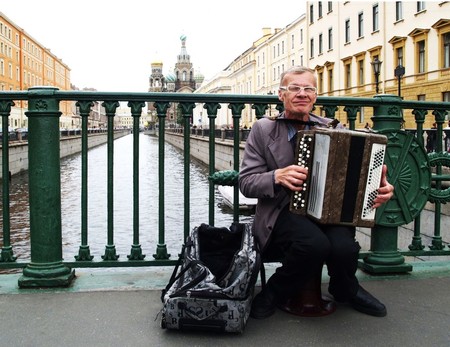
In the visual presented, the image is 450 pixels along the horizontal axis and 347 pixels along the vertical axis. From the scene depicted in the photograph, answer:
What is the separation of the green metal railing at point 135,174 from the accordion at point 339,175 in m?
0.92

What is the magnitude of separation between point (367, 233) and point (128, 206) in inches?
392

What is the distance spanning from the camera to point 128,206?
1872 cm

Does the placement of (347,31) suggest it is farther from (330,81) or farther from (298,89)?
(298,89)

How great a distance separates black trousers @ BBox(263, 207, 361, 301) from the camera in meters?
2.86

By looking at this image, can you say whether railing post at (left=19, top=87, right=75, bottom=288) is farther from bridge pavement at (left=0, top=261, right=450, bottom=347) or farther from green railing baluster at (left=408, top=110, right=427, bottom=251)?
green railing baluster at (left=408, top=110, right=427, bottom=251)

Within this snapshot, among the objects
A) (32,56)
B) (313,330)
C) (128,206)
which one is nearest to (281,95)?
(313,330)

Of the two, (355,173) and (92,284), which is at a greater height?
(355,173)

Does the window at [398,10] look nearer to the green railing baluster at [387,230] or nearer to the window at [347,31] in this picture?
the window at [347,31]

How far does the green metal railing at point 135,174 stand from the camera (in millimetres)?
3410

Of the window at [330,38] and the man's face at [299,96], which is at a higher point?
the window at [330,38]

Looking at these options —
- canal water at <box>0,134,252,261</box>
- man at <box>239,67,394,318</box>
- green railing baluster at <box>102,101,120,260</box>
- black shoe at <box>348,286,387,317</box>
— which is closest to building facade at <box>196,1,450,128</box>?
canal water at <box>0,134,252,261</box>

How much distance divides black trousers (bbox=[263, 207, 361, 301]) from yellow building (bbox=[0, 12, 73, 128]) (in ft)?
183

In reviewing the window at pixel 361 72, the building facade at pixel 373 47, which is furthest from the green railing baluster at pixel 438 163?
the window at pixel 361 72

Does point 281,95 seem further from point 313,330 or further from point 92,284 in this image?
point 92,284
